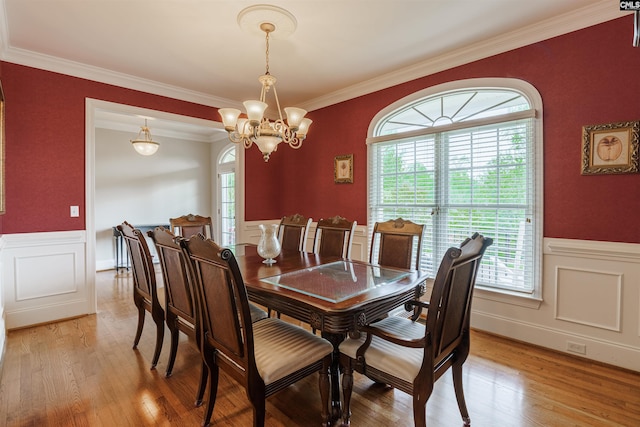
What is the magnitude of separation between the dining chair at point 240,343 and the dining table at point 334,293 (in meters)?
0.14

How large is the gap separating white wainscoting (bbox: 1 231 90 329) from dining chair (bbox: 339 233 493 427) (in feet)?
10.6

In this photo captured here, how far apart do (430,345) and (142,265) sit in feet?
6.97

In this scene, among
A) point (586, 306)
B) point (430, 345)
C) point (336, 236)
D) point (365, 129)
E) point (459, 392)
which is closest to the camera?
point (430, 345)

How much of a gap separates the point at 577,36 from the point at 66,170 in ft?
16.0

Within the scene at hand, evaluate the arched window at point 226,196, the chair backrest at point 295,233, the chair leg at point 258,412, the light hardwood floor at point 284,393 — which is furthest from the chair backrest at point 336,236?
the arched window at point 226,196

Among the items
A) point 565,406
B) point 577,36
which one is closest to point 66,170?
point 565,406

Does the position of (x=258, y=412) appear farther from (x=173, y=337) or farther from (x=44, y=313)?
(x=44, y=313)

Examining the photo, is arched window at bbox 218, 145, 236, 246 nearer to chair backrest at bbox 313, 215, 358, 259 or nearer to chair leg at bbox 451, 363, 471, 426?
chair backrest at bbox 313, 215, 358, 259

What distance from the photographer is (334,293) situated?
1.74 metres

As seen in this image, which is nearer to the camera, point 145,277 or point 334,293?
point 334,293

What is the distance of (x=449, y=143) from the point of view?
129 inches

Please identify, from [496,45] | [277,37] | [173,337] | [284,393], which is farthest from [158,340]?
[496,45]

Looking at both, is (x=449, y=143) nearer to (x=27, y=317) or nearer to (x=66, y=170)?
(x=66, y=170)

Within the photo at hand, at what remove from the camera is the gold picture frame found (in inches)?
90.7
